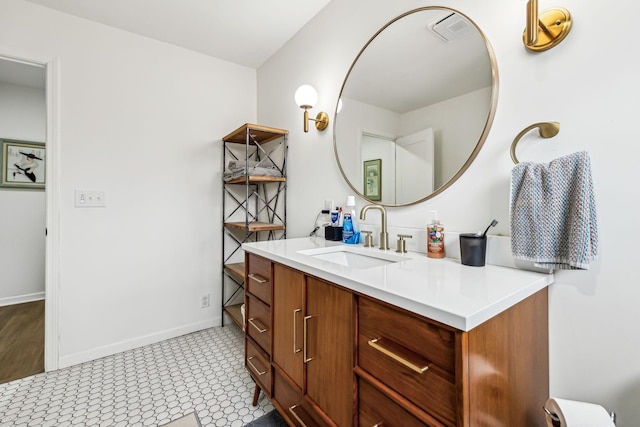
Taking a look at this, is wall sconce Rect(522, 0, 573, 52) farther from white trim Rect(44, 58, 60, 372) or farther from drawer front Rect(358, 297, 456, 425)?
white trim Rect(44, 58, 60, 372)

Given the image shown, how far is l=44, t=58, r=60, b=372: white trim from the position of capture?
6.07ft

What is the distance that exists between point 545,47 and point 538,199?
0.50 metres

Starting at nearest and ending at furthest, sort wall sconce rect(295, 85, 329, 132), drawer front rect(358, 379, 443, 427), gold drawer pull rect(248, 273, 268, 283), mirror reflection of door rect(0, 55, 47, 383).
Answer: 1. drawer front rect(358, 379, 443, 427)
2. gold drawer pull rect(248, 273, 268, 283)
3. wall sconce rect(295, 85, 329, 132)
4. mirror reflection of door rect(0, 55, 47, 383)

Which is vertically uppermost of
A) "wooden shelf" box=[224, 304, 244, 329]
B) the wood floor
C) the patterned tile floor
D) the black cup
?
the black cup

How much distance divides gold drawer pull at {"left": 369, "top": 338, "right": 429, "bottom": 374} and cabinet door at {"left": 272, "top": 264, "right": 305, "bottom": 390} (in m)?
0.39

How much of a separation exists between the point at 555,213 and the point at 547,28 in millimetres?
595

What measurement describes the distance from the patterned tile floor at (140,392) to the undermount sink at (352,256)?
2.85 feet

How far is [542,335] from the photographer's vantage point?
0.89 meters

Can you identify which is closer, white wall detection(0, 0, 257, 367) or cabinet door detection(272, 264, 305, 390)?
cabinet door detection(272, 264, 305, 390)

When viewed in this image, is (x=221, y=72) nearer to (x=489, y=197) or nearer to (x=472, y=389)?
(x=489, y=197)

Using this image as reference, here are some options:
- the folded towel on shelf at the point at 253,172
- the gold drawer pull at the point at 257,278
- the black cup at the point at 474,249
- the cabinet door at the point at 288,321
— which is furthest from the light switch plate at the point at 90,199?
the black cup at the point at 474,249

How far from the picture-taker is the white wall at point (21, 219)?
2.93m

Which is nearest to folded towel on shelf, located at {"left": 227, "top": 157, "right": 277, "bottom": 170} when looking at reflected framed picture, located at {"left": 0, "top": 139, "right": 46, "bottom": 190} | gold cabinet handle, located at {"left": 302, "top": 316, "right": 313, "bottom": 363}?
gold cabinet handle, located at {"left": 302, "top": 316, "right": 313, "bottom": 363}

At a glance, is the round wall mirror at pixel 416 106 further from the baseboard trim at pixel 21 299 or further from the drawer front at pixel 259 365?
the baseboard trim at pixel 21 299
